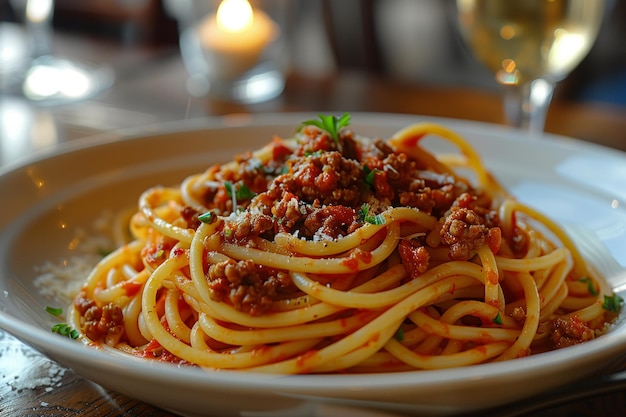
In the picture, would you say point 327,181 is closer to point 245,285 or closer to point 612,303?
point 245,285

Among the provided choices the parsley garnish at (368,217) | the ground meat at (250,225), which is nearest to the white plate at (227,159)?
the ground meat at (250,225)

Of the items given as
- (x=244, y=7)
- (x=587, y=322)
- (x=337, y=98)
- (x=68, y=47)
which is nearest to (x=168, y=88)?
(x=244, y=7)

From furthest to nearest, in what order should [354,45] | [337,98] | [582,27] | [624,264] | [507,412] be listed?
[354,45] < [337,98] < [582,27] < [624,264] < [507,412]

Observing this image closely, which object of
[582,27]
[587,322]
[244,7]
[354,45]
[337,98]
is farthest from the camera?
[354,45]

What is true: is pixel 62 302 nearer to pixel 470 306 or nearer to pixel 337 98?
pixel 470 306

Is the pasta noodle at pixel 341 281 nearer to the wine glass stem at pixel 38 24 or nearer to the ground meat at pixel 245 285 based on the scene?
the ground meat at pixel 245 285
